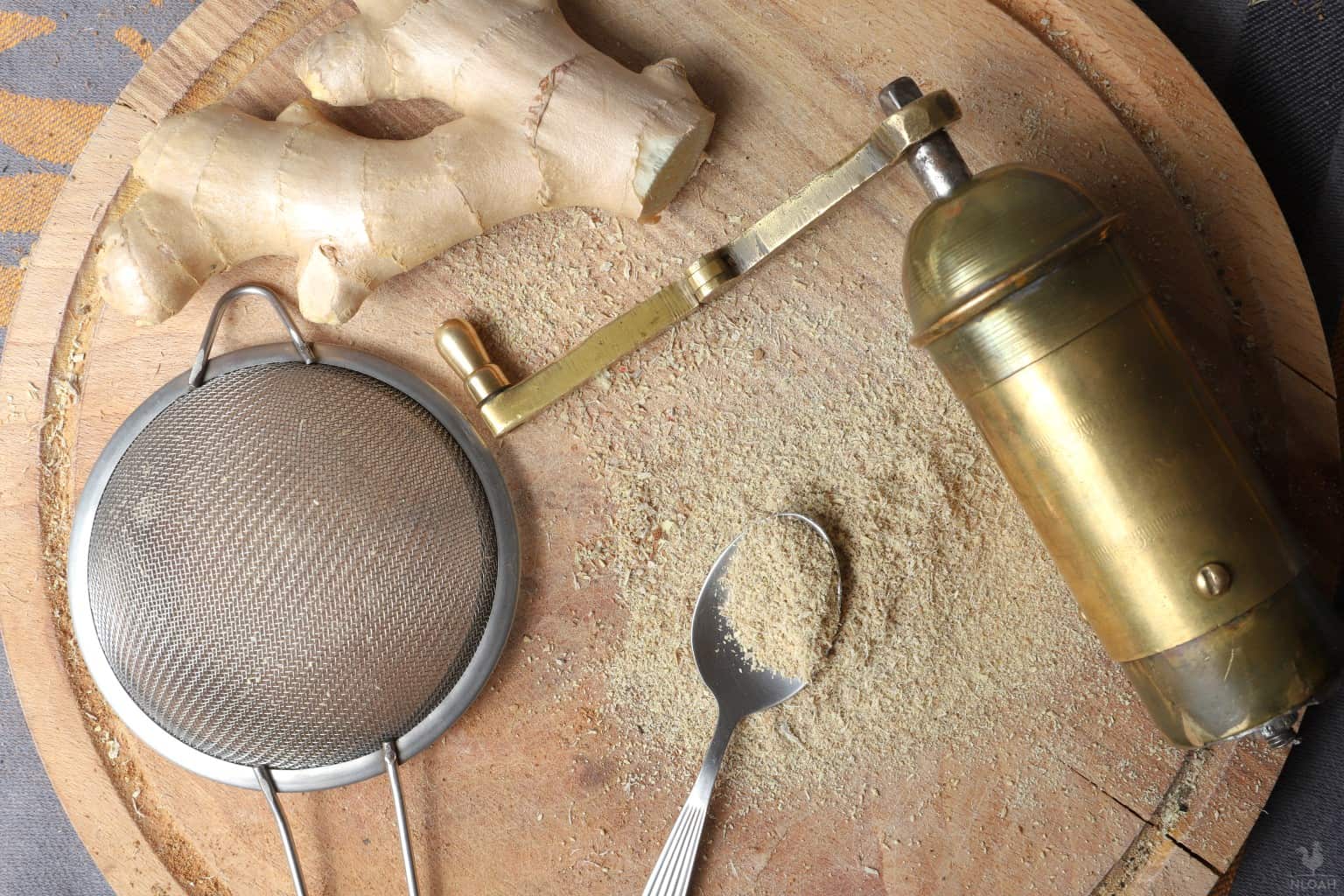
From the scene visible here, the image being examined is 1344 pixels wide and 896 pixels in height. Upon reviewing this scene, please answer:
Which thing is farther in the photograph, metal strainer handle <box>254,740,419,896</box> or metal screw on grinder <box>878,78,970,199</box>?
metal strainer handle <box>254,740,419,896</box>

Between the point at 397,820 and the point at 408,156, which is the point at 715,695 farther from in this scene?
the point at 408,156

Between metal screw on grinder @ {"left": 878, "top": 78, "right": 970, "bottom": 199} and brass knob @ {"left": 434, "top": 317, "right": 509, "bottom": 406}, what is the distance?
0.41 meters

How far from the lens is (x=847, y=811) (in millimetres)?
828

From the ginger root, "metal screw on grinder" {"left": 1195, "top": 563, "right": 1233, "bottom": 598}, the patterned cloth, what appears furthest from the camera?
the patterned cloth

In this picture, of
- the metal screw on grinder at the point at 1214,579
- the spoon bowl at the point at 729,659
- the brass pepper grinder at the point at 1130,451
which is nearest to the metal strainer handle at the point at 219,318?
the spoon bowl at the point at 729,659

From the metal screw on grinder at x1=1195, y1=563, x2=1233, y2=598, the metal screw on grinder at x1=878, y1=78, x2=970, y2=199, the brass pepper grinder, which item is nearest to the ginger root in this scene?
the metal screw on grinder at x1=878, y1=78, x2=970, y2=199

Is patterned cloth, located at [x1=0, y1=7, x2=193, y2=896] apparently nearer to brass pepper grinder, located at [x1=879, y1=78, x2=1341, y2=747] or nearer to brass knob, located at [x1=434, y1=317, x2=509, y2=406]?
brass knob, located at [x1=434, y1=317, x2=509, y2=406]

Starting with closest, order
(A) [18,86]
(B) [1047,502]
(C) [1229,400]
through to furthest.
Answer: (B) [1047,502] < (C) [1229,400] < (A) [18,86]

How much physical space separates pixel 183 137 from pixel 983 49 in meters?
0.73

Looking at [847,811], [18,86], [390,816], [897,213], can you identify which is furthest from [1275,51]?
[18,86]

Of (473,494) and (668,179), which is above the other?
(668,179)

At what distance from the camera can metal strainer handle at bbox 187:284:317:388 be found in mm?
829

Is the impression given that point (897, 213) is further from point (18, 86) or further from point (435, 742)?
point (18, 86)

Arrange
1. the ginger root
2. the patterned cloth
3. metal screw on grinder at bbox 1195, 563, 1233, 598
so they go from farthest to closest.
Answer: the patterned cloth, the ginger root, metal screw on grinder at bbox 1195, 563, 1233, 598
